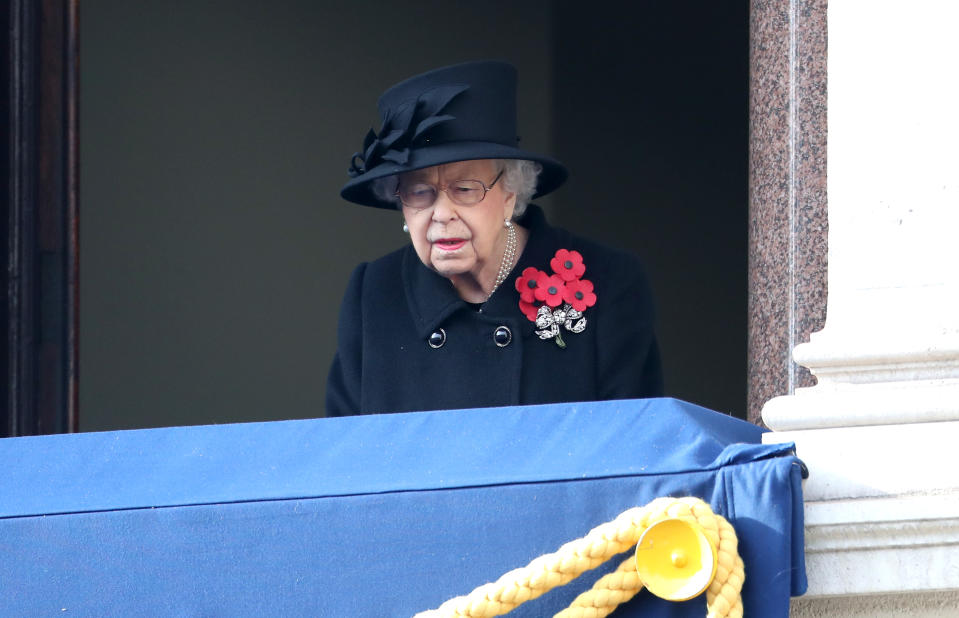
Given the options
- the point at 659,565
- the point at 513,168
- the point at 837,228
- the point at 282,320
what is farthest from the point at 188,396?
the point at 659,565

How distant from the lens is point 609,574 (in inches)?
60.8

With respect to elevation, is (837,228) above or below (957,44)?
below

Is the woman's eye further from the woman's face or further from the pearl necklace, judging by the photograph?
the pearl necklace

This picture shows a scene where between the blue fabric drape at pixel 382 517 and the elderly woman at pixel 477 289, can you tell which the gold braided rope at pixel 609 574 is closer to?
the blue fabric drape at pixel 382 517

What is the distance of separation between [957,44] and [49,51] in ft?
9.95

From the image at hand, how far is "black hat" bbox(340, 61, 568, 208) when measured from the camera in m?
2.62

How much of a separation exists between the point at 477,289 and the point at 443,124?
36 cm

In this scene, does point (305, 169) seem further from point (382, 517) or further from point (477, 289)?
point (382, 517)

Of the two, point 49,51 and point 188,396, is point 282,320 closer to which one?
point 188,396

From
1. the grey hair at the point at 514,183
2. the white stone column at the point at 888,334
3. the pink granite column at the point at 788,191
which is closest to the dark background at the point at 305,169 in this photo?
the grey hair at the point at 514,183

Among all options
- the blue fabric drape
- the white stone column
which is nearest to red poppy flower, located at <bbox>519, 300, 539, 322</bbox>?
the white stone column

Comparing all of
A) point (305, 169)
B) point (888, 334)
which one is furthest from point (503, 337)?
point (305, 169)

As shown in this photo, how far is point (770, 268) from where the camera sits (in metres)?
2.80

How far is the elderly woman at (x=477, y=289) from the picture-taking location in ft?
8.73
